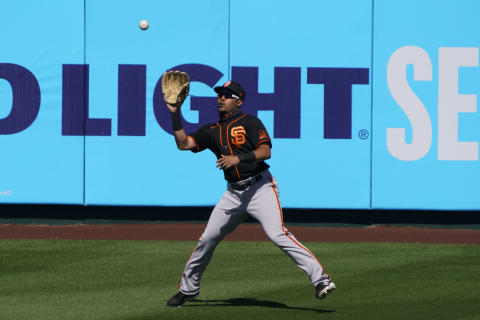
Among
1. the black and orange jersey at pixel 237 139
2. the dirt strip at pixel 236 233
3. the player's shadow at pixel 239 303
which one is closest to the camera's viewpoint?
the black and orange jersey at pixel 237 139

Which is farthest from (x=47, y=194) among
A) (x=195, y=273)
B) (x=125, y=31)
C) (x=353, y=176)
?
(x=195, y=273)

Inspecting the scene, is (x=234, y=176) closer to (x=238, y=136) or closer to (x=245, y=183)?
(x=245, y=183)

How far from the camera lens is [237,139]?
340 inches

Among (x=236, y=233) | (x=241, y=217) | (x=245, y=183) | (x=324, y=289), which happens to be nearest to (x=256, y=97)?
(x=236, y=233)

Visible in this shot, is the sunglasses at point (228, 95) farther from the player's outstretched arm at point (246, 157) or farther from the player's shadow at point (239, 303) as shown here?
the player's shadow at point (239, 303)

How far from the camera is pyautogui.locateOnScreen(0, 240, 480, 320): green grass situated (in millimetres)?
8406

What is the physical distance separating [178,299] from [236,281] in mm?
1564

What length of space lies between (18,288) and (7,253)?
2.76m

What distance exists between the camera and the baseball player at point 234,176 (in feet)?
27.7

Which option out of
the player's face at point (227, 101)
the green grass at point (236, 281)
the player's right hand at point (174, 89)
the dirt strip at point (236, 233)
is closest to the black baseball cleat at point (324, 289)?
the green grass at point (236, 281)

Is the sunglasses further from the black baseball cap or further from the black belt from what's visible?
the black belt

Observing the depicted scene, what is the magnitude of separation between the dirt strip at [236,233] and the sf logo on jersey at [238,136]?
18.2 ft

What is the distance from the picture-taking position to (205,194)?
51.2ft

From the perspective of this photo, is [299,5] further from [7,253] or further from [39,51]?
[7,253]
